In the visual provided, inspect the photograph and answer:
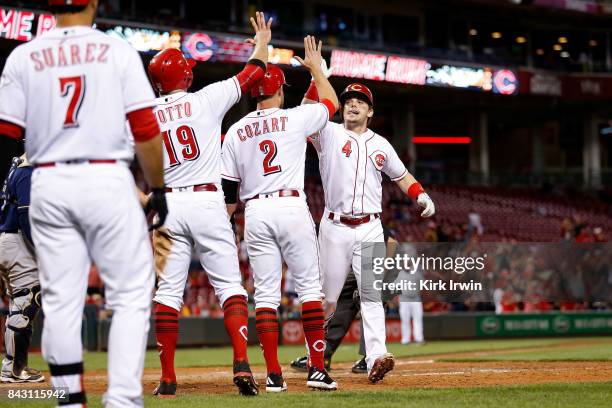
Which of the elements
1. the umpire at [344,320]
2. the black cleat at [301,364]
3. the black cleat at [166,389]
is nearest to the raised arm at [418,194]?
the umpire at [344,320]

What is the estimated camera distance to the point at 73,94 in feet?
13.2

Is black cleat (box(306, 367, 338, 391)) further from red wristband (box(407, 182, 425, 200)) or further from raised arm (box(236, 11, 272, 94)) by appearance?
raised arm (box(236, 11, 272, 94))

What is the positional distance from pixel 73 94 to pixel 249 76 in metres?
1.92

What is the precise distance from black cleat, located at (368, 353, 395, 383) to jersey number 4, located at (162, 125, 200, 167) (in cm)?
204

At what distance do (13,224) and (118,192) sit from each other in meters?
3.51

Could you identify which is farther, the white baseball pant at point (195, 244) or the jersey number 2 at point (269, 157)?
the jersey number 2 at point (269, 157)

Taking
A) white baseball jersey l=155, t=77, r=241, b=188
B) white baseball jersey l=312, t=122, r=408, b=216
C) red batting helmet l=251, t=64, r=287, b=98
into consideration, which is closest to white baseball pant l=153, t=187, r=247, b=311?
white baseball jersey l=155, t=77, r=241, b=188

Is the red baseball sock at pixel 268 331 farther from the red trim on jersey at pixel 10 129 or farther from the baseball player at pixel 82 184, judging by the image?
the red trim on jersey at pixel 10 129

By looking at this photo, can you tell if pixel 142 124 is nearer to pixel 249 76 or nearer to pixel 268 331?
pixel 249 76

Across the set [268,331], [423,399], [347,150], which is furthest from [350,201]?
[423,399]

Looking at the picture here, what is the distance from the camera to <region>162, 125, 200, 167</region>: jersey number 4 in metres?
5.93

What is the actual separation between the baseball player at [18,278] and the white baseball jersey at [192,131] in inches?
62.3

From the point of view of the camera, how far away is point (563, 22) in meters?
36.9

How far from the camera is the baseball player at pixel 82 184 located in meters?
4.00
